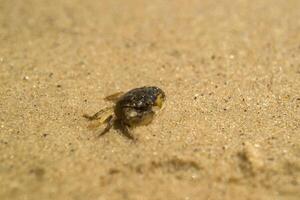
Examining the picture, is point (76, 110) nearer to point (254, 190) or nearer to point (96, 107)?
point (96, 107)

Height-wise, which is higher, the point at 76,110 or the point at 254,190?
the point at 76,110

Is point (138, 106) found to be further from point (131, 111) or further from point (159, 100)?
point (159, 100)

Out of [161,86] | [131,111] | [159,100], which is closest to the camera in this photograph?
[131,111]

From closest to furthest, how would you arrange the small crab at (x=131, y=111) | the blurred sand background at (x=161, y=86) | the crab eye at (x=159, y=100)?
the blurred sand background at (x=161, y=86) → the small crab at (x=131, y=111) → the crab eye at (x=159, y=100)

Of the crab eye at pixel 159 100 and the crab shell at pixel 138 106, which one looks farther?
the crab eye at pixel 159 100

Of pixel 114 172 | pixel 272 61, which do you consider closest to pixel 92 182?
pixel 114 172

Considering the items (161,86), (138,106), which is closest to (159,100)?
(138,106)
